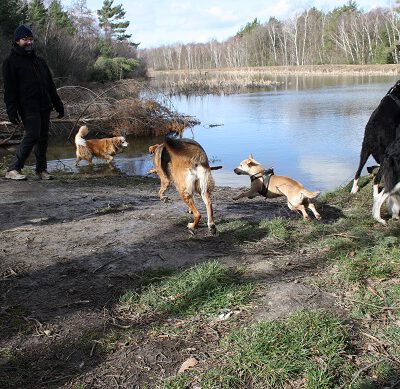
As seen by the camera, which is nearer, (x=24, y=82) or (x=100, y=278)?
(x=100, y=278)

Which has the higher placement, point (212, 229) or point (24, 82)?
point (24, 82)

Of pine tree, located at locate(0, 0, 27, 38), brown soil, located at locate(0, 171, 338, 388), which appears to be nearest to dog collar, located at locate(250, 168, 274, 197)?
brown soil, located at locate(0, 171, 338, 388)

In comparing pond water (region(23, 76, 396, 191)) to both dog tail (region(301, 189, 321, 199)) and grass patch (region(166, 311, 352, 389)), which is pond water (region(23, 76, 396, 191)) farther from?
grass patch (region(166, 311, 352, 389))

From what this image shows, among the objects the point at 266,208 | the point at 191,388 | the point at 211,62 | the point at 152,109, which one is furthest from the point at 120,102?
the point at 211,62

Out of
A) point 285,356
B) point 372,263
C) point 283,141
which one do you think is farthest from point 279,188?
point 283,141

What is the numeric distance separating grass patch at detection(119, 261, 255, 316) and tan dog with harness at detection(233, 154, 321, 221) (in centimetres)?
231

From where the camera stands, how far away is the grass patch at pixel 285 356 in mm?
2715

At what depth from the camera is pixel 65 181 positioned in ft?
30.8

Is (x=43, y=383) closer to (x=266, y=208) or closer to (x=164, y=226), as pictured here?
(x=164, y=226)

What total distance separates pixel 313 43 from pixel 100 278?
3555 inches

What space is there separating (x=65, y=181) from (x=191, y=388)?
7315 mm

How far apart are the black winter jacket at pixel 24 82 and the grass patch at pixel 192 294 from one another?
5361mm

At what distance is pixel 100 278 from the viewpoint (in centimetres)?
414

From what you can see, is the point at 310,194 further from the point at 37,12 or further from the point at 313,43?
the point at 313,43
